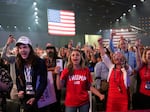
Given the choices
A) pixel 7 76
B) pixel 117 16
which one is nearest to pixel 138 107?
pixel 7 76

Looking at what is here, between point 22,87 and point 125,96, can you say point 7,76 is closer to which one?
point 22,87

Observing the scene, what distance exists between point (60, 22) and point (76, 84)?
6.42 m

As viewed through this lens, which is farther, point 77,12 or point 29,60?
point 77,12

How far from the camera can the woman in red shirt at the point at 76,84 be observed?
15.3 ft

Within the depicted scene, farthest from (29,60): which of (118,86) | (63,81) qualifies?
(118,86)

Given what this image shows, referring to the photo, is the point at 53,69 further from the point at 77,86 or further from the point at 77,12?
the point at 77,12

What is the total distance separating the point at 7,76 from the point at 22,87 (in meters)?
0.47

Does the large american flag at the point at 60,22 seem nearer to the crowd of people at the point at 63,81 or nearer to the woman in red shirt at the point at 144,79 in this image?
the crowd of people at the point at 63,81

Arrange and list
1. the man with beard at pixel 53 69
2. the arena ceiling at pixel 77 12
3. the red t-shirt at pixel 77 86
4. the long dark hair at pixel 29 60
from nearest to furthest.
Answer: the long dark hair at pixel 29 60 → the red t-shirt at pixel 77 86 → the man with beard at pixel 53 69 → the arena ceiling at pixel 77 12

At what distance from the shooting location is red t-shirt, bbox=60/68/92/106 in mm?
4648

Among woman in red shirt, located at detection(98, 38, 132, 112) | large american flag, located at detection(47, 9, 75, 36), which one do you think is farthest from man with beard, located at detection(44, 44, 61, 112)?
large american flag, located at detection(47, 9, 75, 36)

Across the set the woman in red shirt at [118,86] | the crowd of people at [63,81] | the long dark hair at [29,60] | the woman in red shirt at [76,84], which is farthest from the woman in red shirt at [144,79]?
the long dark hair at [29,60]

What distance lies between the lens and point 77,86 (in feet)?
15.3

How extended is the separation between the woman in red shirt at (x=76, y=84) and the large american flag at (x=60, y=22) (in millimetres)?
5865
